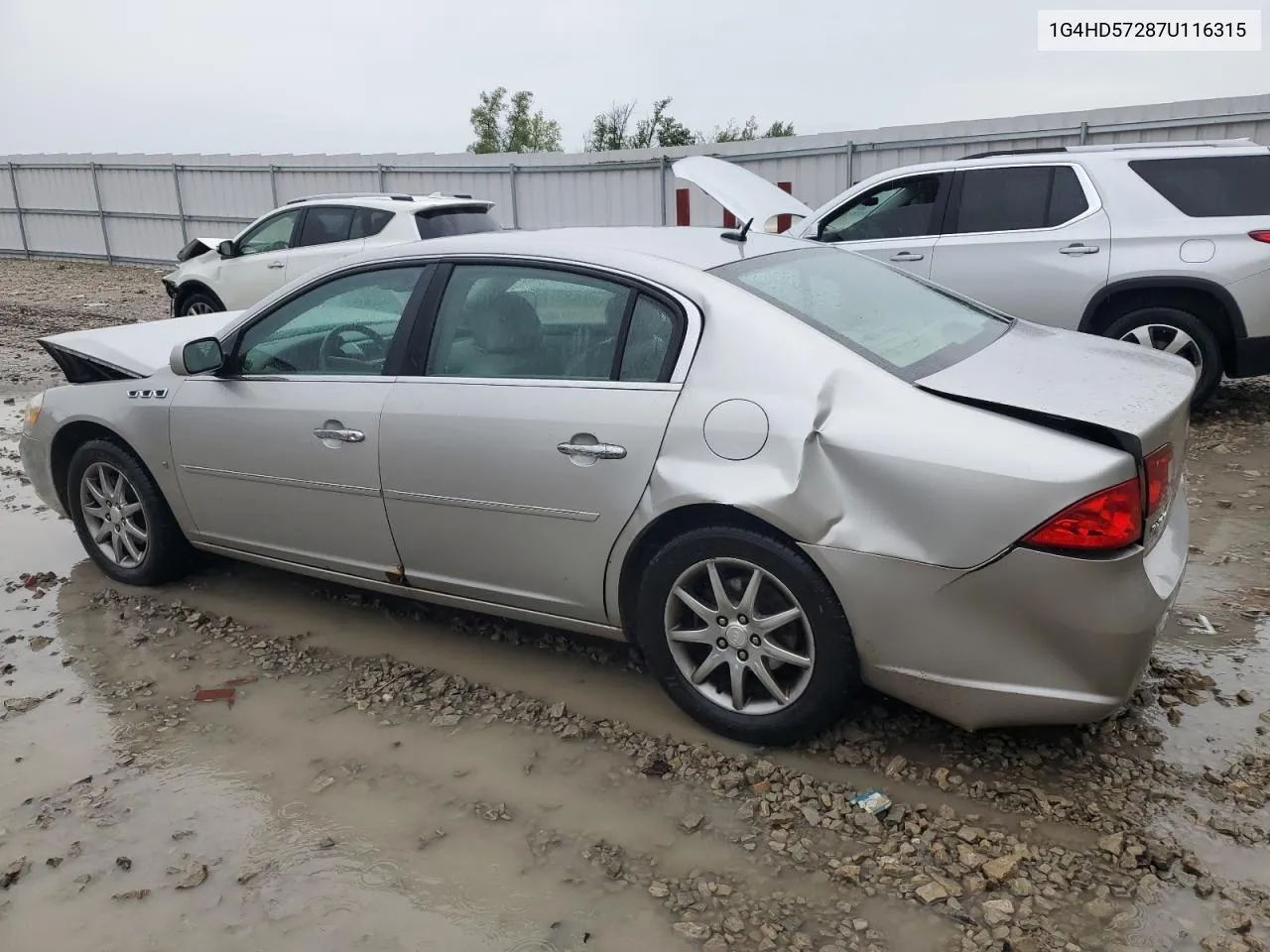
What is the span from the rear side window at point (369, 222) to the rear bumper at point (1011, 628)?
8242 millimetres

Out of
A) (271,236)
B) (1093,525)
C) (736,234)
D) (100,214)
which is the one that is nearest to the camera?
(1093,525)

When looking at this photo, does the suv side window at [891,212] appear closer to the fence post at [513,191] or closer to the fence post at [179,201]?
the fence post at [513,191]

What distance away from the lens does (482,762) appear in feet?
10.6

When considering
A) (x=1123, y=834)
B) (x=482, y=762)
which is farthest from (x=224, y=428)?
(x=1123, y=834)

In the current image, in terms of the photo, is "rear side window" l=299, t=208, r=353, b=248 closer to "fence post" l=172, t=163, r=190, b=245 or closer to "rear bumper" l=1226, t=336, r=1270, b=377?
"rear bumper" l=1226, t=336, r=1270, b=377

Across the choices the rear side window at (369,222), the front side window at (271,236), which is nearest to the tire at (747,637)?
the rear side window at (369,222)

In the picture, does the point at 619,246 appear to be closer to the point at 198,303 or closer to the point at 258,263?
the point at 258,263

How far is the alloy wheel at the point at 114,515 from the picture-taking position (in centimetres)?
462

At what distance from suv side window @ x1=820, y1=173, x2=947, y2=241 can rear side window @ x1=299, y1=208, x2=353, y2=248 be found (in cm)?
511

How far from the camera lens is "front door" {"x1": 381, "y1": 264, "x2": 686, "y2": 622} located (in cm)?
320

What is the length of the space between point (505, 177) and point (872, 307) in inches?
569

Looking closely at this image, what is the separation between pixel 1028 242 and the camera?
6.97 metres

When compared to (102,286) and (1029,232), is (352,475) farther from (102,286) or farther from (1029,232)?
(102,286)

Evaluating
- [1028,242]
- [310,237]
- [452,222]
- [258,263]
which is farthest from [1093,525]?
[258,263]
